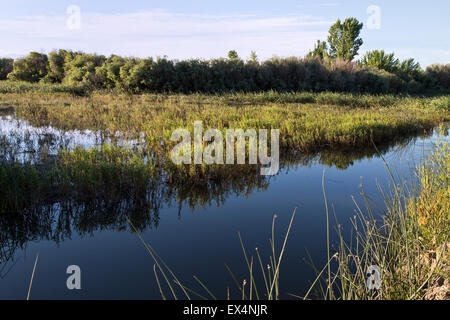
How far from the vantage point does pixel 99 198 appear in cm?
491

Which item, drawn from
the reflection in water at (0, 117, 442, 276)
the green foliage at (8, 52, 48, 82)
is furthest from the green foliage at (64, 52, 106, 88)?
the reflection in water at (0, 117, 442, 276)

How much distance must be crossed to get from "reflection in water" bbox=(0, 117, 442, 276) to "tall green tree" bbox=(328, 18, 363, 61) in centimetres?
3829

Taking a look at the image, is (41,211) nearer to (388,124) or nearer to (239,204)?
(239,204)

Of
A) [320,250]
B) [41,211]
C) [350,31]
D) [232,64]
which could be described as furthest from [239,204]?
[350,31]

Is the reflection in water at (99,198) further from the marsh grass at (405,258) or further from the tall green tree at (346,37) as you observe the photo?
the tall green tree at (346,37)

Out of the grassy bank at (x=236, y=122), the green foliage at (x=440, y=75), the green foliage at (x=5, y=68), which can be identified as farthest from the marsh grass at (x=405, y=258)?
the green foliage at (x=5, y=68)

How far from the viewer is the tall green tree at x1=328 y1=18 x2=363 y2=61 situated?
4072 cm

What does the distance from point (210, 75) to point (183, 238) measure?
1801 cm

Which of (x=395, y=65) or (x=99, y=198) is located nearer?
(x=99, y=198)

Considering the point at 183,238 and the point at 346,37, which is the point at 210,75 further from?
the point at 346,37

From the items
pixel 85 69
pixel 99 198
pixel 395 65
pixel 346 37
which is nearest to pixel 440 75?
pixel 395 65

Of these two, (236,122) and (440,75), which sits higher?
(440,75)

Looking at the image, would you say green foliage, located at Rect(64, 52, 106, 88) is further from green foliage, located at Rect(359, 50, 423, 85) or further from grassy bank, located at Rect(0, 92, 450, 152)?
green foliage, located at Rect(359, 50, 423, 85)

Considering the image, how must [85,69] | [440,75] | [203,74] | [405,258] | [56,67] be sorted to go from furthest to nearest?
1. [440,75]
2. [56,67]
3. [85,69]
4. [203,74]
5. [405,258]
